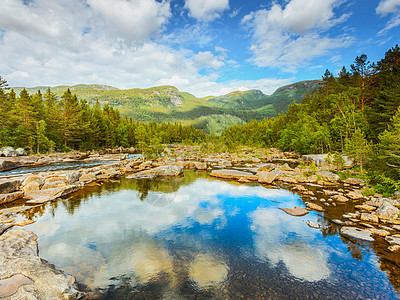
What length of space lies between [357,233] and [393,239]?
4.56 feet

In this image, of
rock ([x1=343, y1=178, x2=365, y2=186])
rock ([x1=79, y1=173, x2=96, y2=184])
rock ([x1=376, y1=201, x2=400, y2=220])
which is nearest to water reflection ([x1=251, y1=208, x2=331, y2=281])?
rock ([x1=376, y1=201, x2=400, y2=220])

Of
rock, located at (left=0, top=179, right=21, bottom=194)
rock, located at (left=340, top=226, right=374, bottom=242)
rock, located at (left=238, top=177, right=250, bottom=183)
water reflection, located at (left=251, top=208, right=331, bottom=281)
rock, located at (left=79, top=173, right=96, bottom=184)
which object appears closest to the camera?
water reflection, located at (left=251, top=208, right=331, bottom=281)

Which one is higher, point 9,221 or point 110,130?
point 110,130

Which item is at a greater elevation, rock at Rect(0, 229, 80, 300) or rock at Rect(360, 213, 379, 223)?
rock at Rect(0, 229, 80, 300)

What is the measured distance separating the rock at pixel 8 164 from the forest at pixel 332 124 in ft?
44.1

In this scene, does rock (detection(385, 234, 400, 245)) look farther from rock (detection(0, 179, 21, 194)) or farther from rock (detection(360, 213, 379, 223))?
rock (detection(0, 179, 21, 194))

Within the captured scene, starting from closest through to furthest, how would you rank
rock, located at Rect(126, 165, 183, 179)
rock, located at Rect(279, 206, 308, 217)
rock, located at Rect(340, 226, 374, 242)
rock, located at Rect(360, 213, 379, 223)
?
rock, located at Rect(340, 226, 374, 242)
rock, located at Rect(360, 213, 379, 223)
rock, located at Rect(279, 206, 308, 217)
rock, located at Rect(126, 165, 183, 179)

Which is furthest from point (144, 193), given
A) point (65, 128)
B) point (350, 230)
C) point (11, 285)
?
point (65, 128)

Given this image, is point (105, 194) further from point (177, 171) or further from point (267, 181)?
point (267, 181)

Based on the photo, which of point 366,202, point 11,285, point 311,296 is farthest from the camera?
point 366,202

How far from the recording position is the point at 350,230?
10.1 meters

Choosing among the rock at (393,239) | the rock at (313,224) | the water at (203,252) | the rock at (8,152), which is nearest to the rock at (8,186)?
the water at (203,252)

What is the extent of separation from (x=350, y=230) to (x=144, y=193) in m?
16.8

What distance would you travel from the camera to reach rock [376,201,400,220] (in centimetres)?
1111
